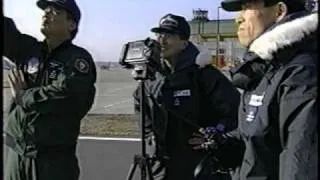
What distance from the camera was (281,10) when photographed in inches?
86.0

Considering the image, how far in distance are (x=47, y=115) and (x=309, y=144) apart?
1738 millimetres

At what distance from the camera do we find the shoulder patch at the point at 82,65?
3236mm

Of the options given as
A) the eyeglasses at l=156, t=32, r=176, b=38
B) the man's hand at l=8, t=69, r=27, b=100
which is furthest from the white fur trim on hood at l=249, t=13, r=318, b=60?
the eyeglasses at l=156, t=32, r=176, b=38

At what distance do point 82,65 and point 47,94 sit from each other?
9.8 inches

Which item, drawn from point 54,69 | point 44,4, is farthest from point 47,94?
point 44,4

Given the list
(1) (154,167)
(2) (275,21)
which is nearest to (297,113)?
(2) (275,21)

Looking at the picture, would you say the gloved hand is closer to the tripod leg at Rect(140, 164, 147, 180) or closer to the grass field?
the tripod leg at Rect(140, 164, 147, 180)

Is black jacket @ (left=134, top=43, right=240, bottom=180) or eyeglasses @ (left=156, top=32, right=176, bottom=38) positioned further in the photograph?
eyeglasses @ (left=156, top=32, right=176, bottom=38)

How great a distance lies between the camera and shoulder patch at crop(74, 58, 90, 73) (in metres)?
3.24

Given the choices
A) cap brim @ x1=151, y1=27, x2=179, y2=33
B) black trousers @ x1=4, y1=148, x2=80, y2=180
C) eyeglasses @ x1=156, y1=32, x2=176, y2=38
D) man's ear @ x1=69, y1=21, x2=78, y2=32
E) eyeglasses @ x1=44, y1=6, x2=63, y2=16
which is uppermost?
eyeglasses @ x1=44, y1=6, x2=63, y2=16

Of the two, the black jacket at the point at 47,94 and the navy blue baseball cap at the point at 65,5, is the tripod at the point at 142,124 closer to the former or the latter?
the black jacket at the point at 47,94

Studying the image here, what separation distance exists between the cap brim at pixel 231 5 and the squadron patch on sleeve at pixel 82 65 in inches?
41.3

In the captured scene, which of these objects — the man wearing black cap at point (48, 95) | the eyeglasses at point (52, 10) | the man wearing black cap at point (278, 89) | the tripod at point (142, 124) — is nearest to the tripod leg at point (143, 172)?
the tripod at point (142, 124)

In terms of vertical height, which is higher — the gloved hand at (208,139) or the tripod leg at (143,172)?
the gloved hand at (208,139)
